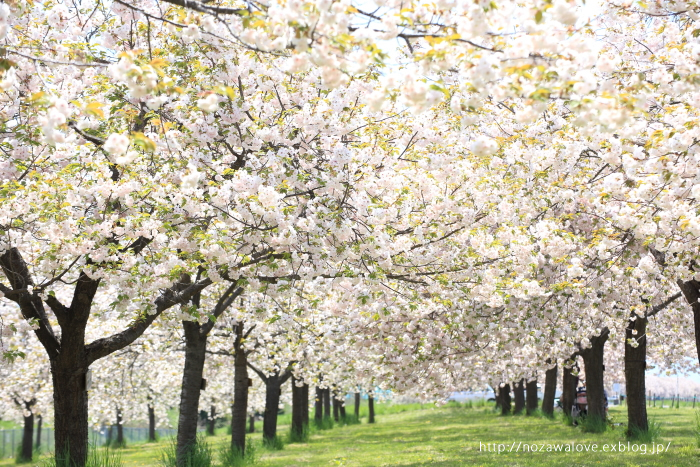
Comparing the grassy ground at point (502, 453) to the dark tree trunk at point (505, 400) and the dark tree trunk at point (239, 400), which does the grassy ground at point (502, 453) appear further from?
the dark tree trunk at point (505, 400)

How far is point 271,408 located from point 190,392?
9879 millimetres

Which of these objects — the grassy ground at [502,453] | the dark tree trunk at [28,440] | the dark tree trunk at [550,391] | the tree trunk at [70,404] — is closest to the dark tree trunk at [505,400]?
the dark tree trunk at [550,391]

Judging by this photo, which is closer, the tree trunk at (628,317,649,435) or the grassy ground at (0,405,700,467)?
the grassy ground at (0,405,700,467)

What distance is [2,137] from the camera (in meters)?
7.64

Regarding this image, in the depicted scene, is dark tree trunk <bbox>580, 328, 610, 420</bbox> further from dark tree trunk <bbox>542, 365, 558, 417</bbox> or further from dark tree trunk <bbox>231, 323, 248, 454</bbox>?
dark tree trunk <bbox>231, 323, 248, 454</bbox>

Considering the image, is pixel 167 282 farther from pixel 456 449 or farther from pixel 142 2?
pixel 456 449

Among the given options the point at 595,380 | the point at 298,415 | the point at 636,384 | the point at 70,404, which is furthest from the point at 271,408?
the point at 70,404

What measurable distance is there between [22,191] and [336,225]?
3233 mm

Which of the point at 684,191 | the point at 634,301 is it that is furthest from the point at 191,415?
the point at 684,191

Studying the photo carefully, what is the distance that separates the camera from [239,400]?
1584 centimetres

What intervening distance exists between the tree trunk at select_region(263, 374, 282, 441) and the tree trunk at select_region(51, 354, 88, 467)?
37.9ft

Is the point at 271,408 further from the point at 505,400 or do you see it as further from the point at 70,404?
the point at 505,400

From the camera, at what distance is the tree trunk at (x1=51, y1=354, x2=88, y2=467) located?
360 inches

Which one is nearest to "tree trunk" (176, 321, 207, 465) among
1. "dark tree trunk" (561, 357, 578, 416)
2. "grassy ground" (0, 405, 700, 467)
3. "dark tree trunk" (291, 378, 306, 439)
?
"grassy ground" (0, 405, 700, 467)
